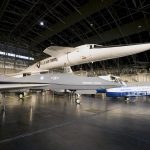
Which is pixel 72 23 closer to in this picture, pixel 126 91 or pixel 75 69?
pixel 126 91

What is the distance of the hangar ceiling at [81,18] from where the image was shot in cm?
1552

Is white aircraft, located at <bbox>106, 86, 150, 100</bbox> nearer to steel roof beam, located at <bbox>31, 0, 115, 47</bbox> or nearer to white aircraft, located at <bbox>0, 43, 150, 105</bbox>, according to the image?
white aircraft, located at <bbox>0, 43, 150, 105</bbox>

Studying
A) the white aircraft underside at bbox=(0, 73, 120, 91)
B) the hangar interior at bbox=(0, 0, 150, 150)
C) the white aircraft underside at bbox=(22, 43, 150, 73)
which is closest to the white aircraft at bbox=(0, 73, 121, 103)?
the white aircraft underside at bbox=(0, 73, 120, 91)

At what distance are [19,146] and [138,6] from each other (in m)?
15.9

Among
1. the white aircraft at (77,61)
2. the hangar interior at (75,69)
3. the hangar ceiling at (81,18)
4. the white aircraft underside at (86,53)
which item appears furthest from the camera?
the hangar ceiling at (81,18)

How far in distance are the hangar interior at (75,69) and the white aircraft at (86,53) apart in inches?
121

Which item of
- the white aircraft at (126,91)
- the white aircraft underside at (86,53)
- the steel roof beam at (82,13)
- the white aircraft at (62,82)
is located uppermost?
the steel roof beam at (82,13)

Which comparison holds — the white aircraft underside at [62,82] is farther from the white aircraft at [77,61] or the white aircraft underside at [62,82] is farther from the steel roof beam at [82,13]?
the steel roof beam at [82,13]

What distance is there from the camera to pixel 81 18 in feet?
54.9

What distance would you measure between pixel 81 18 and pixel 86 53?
718 cm

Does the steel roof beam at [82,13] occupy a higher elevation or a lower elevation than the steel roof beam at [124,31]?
higher

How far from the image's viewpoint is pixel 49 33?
22.3 meters

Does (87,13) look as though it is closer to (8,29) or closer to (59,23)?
(59,23)

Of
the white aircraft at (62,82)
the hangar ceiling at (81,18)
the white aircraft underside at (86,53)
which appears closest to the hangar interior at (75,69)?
the hangar ceiling at (81,18)
